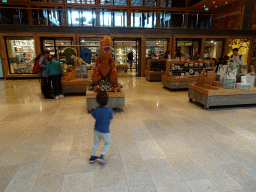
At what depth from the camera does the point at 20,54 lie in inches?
439

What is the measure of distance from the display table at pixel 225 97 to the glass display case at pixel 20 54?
34.7 ft

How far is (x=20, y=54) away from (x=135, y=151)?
11.6m

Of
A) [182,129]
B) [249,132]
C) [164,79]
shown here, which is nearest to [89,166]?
[182,129]

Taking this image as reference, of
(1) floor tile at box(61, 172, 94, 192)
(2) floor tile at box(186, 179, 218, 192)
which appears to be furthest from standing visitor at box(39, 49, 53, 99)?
(2) floor tile at box(186, 179, 218, 192)

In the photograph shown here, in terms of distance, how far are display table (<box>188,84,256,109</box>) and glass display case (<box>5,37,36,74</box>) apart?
416 inches

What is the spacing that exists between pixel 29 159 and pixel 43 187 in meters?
0.72

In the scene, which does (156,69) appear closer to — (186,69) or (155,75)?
(155,75)

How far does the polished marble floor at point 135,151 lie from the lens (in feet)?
6.65

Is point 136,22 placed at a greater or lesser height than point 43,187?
greater

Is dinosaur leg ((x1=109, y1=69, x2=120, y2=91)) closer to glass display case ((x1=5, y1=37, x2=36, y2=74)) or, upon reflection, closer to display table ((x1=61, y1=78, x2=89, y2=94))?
display table ((x1=61, y1=78, x2=89, y2=94))

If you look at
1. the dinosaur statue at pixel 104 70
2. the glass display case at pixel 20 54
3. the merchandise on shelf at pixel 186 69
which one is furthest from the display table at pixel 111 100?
the glass display case at pixel 20 54

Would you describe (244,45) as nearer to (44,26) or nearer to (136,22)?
(136,22)

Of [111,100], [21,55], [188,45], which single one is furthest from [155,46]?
[21,55]

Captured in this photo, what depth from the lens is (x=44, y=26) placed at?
10.2m
